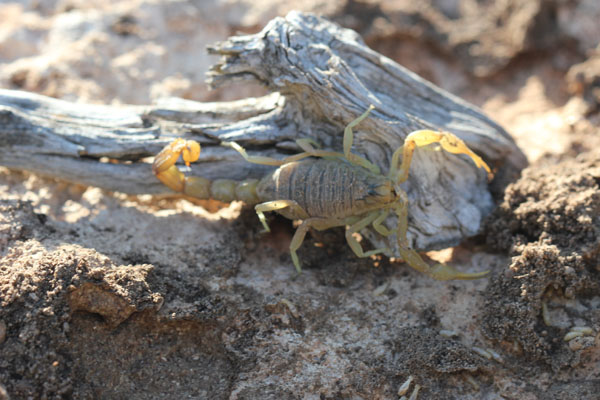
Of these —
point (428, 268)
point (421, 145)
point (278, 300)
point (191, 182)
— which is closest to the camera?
→ point (278, 300)

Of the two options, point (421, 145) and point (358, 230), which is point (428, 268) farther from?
point (421, 145)

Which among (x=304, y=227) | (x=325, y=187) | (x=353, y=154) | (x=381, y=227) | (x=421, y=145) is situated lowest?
(x=304, y=227)

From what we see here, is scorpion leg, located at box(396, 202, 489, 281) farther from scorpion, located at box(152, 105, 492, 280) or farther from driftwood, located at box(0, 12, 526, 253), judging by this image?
A: driftwood, located at box(0, 12, 526, 253)

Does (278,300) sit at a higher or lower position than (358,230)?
lower

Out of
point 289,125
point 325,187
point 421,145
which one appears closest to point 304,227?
point 325,187

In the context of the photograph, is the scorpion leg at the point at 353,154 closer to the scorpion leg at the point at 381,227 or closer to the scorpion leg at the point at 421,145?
the scorpion leg at the point at 421,145

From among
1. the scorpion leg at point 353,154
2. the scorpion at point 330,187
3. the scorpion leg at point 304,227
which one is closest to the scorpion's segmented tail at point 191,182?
the scorpion at point 330,187
